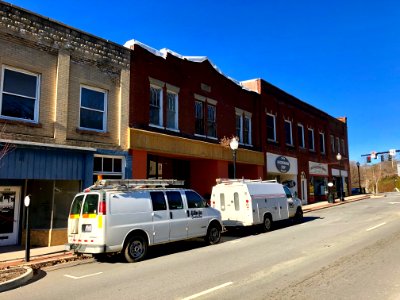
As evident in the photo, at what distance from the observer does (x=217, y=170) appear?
858 inches

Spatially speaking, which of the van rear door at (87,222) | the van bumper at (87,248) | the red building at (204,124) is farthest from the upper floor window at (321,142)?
the van bumper at (87,248)

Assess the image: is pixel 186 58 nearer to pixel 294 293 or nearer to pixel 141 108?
pixel 141 108

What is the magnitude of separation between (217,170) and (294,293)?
1513 centimetres

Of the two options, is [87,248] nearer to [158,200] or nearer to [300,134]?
[158,200]

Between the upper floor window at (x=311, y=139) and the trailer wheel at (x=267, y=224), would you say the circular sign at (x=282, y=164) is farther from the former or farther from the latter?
the trailer wheel at (x=267, y=224)

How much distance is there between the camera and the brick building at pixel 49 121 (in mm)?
13031

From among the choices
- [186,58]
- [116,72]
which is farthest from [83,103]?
[186,58]

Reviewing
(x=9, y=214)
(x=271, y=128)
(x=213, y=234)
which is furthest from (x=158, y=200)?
(x=271, y=128)

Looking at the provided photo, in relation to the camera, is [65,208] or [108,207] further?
[65,208]

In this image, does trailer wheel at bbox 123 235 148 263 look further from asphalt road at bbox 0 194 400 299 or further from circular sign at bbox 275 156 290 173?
circular sign at bbox 275 156 290 173

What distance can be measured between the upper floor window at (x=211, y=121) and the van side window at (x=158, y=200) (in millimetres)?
10445

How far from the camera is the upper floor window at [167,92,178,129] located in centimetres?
1944

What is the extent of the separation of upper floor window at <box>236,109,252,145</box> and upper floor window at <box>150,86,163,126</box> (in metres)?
7.31

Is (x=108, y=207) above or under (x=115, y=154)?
under
